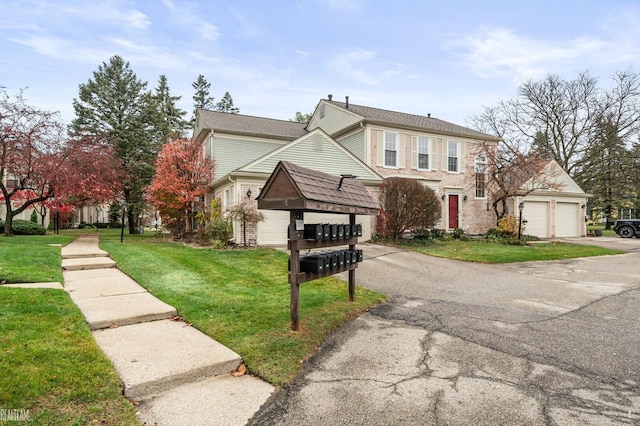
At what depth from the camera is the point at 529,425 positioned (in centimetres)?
259

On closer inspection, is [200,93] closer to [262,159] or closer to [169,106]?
[169,106]

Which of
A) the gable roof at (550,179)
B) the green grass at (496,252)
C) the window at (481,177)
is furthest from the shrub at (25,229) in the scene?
the gable roof at (550,179)

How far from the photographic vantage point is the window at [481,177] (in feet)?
65.8

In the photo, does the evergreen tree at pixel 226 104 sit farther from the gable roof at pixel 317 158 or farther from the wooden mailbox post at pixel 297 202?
the wooden mailbox post at pixel 297 202

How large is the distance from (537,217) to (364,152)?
11.0 metres

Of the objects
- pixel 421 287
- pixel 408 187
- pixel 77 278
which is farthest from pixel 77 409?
pixel 408 187

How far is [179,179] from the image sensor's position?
15297mm

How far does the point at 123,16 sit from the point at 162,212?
8761 mm

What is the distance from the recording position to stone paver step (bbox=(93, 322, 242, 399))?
304cm

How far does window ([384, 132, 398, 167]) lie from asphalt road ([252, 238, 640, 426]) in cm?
1161

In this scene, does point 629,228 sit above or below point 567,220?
below

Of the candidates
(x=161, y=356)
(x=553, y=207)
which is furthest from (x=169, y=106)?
(x=161, y=356)

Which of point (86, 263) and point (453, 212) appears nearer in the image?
point (86, 263)

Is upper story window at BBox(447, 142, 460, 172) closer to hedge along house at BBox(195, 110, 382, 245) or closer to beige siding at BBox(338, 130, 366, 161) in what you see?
beige siding at BBox(338, 130, 366, 161)
